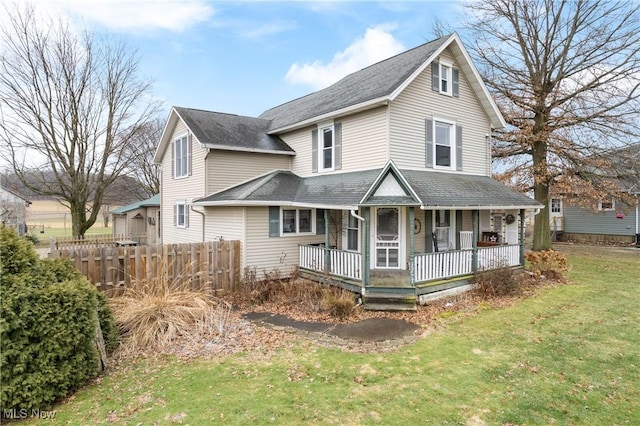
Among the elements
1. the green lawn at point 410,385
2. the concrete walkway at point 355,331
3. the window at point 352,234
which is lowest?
the concrete walkway at point 355,331

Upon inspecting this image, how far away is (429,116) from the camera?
1283 cm

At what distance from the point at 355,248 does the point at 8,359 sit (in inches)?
385

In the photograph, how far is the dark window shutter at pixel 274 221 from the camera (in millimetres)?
12539

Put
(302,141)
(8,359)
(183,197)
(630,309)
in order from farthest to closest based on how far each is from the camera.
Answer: (183,197)
(302,141)
(630,309)
(8,359)

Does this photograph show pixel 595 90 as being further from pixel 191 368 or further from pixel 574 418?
pixel 191 368

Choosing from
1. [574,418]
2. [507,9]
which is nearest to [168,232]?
[574,418]

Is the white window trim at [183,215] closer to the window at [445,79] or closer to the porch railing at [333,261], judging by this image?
the porch railing at [333,261]

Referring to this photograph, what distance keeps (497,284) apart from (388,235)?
3577 mm

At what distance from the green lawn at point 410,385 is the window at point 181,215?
10.9m

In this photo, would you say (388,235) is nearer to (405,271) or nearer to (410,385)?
(405,271)

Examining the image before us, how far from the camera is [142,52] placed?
827 inches

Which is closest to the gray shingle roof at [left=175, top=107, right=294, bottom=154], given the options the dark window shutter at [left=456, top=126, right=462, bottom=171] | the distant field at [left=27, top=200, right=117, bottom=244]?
the dark window shutter at [left=456, top=126, right=462, bottom=171]

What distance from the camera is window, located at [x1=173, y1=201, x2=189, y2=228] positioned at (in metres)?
16.2

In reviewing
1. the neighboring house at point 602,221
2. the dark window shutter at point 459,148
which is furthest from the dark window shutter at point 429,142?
the neighboring house at point 602,221
